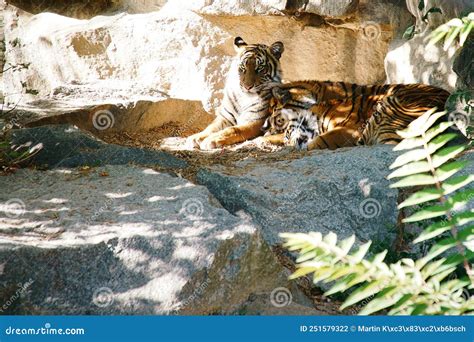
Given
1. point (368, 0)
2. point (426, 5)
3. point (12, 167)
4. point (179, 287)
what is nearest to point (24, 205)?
point (12, 167)

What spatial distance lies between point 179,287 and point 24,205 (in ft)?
4.67

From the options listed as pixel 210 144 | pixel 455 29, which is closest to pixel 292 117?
pixel 210 144

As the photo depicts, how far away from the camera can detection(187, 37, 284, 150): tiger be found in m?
8.70

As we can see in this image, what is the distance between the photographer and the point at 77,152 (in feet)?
19.4

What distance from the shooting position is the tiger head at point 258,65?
29.1 feet

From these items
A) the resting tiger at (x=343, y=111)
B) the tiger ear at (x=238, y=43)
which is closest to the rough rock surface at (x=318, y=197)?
the resting tiger at (x=343, y=111)

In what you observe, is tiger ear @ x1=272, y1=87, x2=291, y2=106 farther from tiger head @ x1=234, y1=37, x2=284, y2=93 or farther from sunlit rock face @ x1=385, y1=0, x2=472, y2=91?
sunlit rock face @ x1=385, y1=0, x2=472, y2=91

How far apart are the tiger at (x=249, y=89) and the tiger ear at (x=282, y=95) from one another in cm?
18

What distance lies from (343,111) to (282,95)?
81 cm

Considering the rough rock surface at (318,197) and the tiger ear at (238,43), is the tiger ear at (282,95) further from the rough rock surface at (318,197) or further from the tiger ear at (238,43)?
the rough rock surface at (318,197)

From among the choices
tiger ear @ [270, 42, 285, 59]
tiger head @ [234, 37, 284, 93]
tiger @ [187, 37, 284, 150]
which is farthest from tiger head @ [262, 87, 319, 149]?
tiger ear @ [270, 42, 285, 59]

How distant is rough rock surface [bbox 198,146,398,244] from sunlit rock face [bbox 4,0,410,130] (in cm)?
331

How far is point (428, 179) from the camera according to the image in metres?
1.92

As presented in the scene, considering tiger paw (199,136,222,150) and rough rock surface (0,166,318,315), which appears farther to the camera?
tiger paw (199,136,222,150)
